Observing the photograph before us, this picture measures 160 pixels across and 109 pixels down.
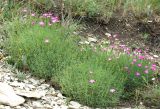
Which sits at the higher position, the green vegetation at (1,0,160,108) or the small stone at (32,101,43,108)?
the green vegetation at (1,0,160,108)

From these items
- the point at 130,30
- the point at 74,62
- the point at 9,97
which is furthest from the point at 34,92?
the point at 130,30

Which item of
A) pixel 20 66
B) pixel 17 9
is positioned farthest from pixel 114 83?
pixel 17 9

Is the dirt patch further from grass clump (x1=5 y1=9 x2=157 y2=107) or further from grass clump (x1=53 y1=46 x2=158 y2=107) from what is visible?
grass clump (x1=53 y1=46 x2=158 y2=107)

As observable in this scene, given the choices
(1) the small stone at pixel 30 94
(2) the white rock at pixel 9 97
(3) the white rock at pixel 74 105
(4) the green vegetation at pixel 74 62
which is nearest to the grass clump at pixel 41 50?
(4) the green vegetation at pixel 74 62

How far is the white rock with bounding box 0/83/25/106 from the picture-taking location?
4633 mm

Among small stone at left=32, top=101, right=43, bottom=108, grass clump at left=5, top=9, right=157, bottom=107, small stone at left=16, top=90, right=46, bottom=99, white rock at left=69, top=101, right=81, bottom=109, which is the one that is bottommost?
white rock at left=69, top=101, right=81, bottom=109

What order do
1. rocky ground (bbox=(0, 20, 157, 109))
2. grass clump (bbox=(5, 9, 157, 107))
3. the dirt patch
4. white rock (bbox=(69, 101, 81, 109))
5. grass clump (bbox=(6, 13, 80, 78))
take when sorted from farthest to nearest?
the dirt patch → grass clump (bbox=(6, 13, 80, 78)) → grass clump (bbox=(5, 9, 157, 107)) → white rock (bbox=(69, 101, 81, 109)) → rocky ground (bbox=(0, 20, 157, 109))

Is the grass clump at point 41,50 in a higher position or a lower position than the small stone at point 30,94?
higher

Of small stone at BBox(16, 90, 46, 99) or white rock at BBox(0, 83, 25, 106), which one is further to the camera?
small stone at BBox(16, 90, 46, 99)

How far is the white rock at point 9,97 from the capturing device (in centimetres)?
463

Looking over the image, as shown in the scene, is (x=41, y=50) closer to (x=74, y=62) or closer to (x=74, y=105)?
(x=74, y=62)

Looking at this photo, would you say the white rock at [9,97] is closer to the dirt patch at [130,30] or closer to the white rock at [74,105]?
the white rock at [74,105]

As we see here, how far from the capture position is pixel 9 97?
4703 mm

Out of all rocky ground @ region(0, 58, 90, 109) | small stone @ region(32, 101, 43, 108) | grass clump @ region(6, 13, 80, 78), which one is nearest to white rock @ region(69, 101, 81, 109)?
rocky ground @ region(0, 58, 90, 109)
